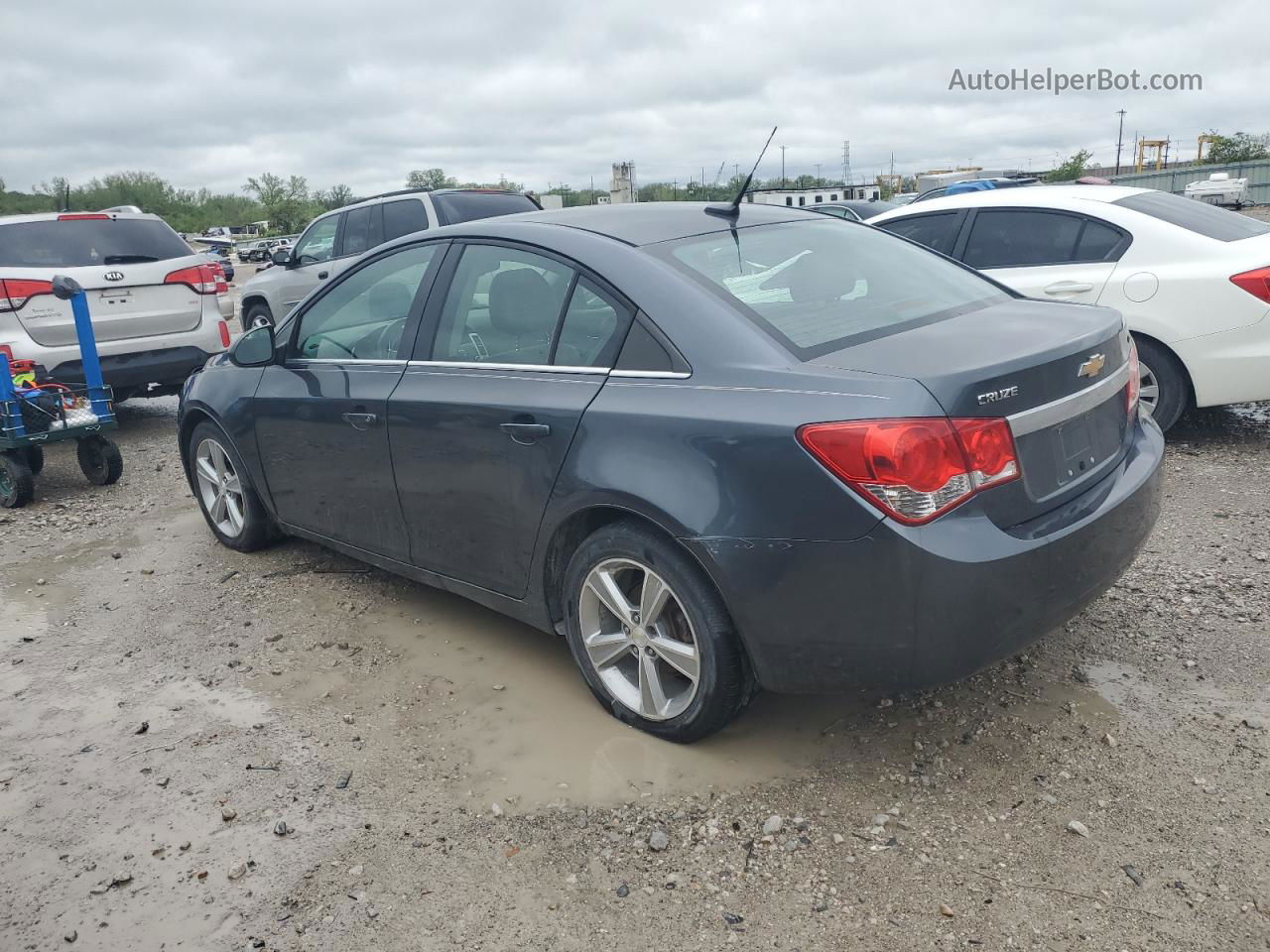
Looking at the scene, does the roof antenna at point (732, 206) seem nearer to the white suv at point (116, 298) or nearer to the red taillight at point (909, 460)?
the red taillight at point (909, 460)

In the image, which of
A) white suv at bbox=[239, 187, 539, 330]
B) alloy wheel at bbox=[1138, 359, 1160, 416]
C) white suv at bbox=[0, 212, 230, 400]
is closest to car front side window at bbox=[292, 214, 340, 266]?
white suv at bbox=[239, 187, 539, 330]

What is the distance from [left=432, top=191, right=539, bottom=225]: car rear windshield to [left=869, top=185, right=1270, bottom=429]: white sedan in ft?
17.5

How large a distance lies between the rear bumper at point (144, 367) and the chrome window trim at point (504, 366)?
491 cm

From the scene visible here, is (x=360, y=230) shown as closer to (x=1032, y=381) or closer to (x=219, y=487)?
(x=219, y=487)

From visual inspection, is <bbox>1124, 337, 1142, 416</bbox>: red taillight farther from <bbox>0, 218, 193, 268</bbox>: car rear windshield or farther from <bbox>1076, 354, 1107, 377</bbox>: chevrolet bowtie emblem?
<bbox>0, 218, 193, 268</bbox>: car rear windshield

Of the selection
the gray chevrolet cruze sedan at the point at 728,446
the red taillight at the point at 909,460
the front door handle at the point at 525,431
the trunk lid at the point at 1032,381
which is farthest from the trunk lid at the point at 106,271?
the red taillight at the point at 909,460

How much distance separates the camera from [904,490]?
8.48 ft

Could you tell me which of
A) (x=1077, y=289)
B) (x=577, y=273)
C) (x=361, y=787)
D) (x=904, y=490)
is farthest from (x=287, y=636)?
(x=1077, y=289)

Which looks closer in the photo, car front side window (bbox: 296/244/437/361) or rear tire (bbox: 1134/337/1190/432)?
car front side window (bbox: 296/244/437/361)

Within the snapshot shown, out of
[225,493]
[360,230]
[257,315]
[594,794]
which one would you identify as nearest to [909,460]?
[594,794]

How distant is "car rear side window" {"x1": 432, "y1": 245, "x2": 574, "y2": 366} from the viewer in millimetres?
3496

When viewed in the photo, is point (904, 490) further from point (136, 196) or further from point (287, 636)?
point (136, 196)

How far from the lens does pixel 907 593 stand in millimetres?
2602

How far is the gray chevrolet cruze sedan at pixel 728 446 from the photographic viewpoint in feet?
8.68
